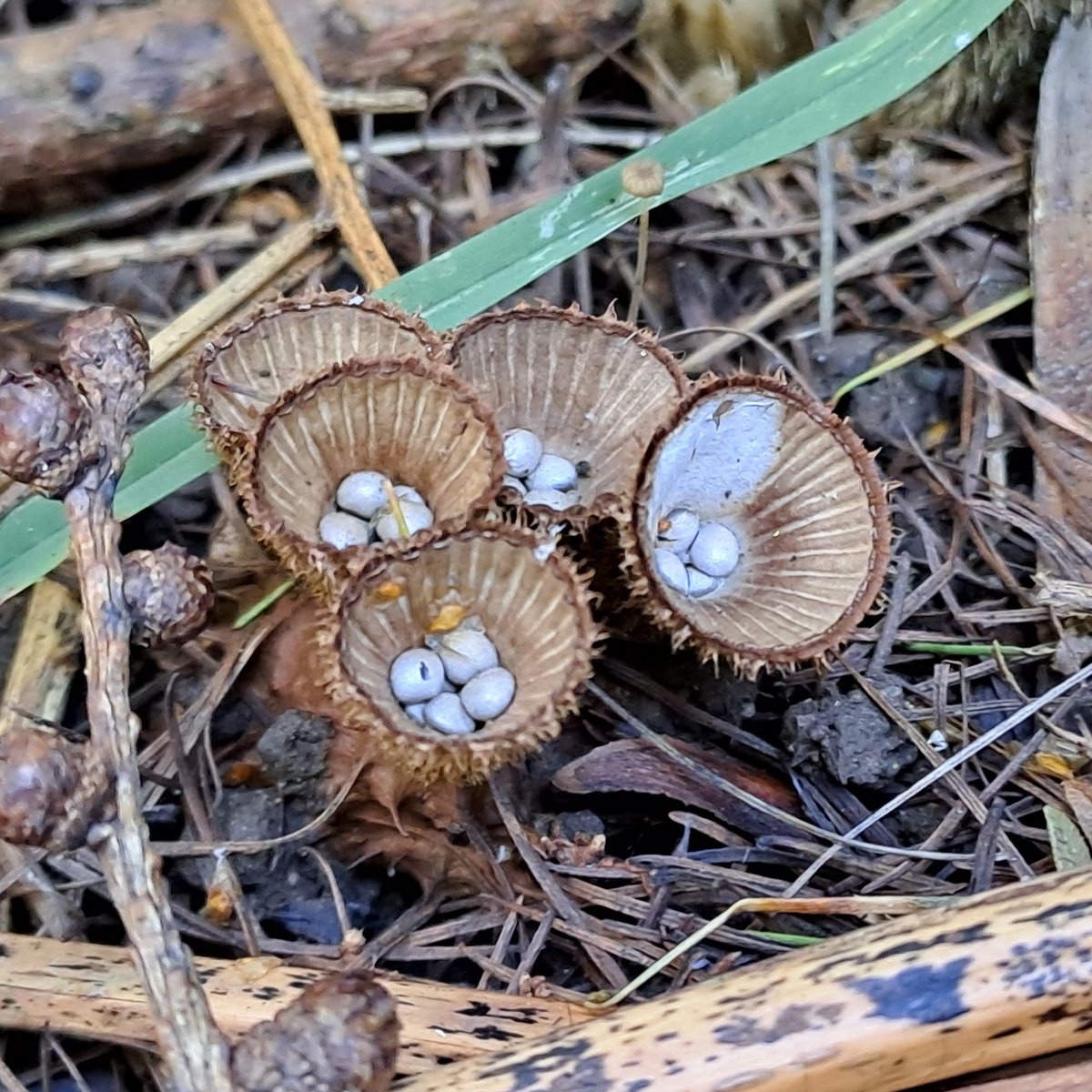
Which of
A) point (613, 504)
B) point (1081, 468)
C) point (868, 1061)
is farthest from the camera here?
point (1081, 468)

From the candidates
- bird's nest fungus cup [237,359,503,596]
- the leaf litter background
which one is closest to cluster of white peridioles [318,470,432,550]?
bird's nest fungus cup [237,359,503,596]

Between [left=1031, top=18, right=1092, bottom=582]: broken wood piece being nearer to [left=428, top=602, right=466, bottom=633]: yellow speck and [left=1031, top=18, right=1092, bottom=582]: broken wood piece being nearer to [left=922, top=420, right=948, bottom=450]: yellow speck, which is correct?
[left=922, top=420, right=948, bottom=450]: yellow speck

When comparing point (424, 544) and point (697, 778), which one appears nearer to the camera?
point (424, 544)

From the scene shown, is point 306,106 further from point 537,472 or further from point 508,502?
point 508,502

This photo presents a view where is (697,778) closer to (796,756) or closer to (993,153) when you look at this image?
(796,756)

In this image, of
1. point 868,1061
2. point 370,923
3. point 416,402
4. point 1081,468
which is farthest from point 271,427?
point 1081,468

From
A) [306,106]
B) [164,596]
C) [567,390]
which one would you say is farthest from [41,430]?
[306,106]
